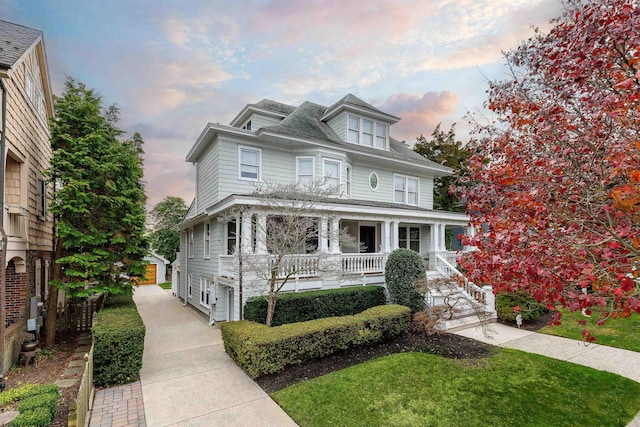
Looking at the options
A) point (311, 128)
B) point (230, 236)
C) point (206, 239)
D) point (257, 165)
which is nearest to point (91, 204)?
point (230, 236)

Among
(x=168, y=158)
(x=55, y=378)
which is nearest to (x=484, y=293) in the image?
(x=55, y=378)

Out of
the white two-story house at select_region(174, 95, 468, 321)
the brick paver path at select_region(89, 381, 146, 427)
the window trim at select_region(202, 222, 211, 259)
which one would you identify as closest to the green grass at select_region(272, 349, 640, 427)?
the brick paver path at select_region(89, 381, 146, 427)

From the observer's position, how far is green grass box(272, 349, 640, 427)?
488 centimetres

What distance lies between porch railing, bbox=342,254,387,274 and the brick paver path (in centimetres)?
723

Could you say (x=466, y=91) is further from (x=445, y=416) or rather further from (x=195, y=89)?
(x=195, y=89)

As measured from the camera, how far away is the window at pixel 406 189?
16656mm

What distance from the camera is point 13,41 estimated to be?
7.79 meters

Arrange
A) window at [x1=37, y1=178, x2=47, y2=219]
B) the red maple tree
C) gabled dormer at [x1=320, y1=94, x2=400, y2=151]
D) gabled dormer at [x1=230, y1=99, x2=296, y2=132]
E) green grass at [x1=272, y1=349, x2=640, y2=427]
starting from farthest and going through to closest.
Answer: gabled dormer at [x1=320, y1=94, x2=400, y2=151] → gabled dormer at [x1=230, y1=99, x2=296, y2=132] → window at [x1=37, y1=178, x2=47, y2=219] → green grass at [x1=272, y1=349, x2=640, y2=427] → the red maple tree

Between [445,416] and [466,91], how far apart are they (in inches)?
285

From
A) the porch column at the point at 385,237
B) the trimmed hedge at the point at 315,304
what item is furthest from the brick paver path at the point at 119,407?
the porch column at the point at 385,237

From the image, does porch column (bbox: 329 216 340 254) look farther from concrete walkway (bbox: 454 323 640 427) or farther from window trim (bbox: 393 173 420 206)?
window trim (bbox: 393 173 420 206)

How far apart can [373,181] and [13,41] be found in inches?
528

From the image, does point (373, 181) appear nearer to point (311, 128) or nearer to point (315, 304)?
point (311, 128)

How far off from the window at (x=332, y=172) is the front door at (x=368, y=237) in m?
3.42
